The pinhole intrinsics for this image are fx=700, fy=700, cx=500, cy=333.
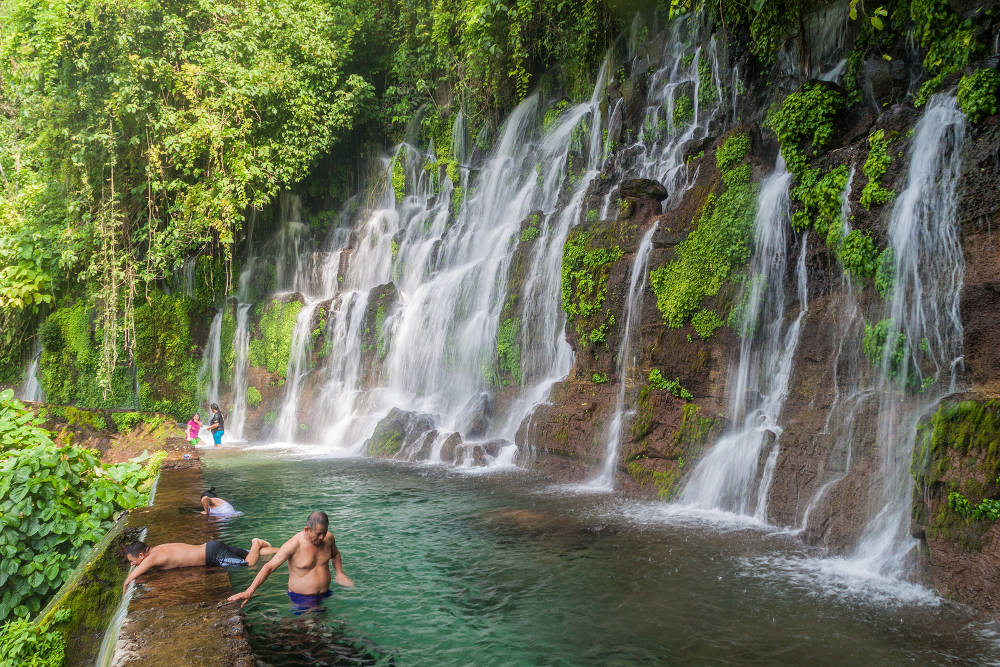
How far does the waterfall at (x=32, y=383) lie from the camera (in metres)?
22.4

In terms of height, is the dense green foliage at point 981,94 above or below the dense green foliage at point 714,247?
above

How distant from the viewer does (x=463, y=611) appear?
5.75 metres

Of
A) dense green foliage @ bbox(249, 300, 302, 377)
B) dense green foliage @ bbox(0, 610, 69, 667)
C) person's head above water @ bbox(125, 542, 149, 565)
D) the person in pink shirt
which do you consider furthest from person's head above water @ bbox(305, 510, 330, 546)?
dense green foliage @ bbox(249, 300, 302, 377)

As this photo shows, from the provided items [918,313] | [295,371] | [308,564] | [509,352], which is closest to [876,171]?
[918,313]

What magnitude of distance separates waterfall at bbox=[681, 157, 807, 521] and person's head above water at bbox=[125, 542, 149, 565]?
6.37m

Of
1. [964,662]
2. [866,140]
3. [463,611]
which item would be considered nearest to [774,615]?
[964,662]

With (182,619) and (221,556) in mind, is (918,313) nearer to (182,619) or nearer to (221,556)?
(221,556)

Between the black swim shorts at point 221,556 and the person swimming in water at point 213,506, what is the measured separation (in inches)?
68.7

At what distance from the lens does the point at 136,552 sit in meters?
5.53

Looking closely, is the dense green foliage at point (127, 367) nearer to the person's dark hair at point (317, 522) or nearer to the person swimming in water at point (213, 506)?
the person swimming in water at point (213, 506)

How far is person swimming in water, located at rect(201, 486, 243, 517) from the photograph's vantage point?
7.93 m

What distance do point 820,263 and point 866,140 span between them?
1601 millimetres

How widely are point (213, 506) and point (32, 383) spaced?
18.6m

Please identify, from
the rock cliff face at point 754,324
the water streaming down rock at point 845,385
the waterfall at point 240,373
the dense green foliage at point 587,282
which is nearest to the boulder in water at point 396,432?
the rock cliff face at point 754,324
